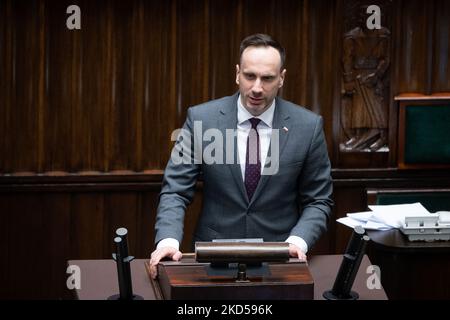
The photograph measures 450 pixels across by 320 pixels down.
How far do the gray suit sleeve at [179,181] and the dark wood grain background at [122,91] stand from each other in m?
1.24

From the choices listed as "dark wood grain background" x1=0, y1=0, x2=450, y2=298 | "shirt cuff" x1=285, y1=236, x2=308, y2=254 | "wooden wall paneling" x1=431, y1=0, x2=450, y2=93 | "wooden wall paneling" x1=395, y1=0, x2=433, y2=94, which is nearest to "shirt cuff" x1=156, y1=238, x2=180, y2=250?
"shirt cuff" x1=285, y1=236, x2=308, y2=254

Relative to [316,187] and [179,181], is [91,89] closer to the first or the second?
[179,181]

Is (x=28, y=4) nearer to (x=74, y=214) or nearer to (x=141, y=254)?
(x=74, y=214)

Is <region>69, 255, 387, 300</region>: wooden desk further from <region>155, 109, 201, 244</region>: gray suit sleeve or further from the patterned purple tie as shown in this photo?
the patterned purple tie

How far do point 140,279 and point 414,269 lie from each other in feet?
A: 4.88

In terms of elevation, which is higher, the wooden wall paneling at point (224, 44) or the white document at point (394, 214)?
the wooden wall paneling at point (224, 44)

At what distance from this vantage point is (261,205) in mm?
3926

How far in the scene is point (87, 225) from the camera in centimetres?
530

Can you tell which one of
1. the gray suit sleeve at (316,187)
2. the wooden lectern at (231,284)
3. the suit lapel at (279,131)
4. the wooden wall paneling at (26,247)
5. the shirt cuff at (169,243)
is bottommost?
the wooden wall paneling at (26,247)

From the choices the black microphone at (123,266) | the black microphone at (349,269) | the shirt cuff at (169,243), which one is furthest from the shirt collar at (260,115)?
the black microphone at (123,266)

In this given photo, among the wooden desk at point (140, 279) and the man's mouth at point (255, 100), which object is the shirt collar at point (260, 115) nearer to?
the man's mouth at point (255, 100)

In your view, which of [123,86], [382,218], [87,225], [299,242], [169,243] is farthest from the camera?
[87,225]

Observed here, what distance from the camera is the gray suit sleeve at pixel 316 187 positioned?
382 centimetres

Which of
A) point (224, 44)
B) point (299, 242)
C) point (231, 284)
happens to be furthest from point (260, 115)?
point (224, 44)
